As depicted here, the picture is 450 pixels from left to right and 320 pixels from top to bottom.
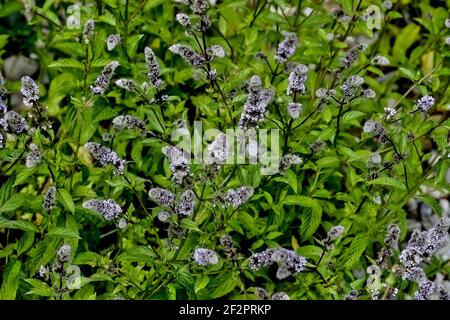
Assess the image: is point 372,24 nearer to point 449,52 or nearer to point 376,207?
point 449,52

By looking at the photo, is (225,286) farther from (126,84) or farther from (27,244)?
(126,84)

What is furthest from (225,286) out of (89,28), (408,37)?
(408,37)

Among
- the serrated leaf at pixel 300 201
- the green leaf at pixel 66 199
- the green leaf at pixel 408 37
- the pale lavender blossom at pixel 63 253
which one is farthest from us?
the green leaf at pixel 408 37

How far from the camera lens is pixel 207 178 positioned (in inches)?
112

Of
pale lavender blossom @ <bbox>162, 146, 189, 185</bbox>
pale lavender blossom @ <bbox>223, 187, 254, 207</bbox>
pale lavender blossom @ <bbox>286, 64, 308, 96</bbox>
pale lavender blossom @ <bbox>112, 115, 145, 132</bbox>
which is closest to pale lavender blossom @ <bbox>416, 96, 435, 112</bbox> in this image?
pale lavender blossom @ <bbox>286, 64, 308, 96</bbox>

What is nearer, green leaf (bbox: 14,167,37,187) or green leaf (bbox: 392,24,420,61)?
green leaf (bbox: 14,167,37,187)

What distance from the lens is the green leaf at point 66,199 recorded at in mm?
2988

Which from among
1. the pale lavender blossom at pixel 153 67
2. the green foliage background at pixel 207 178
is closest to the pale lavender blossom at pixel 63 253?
the green foliage background at pixel 207 178

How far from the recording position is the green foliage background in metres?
3.05

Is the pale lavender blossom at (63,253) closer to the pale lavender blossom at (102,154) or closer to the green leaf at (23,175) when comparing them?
the pale lavender blossom at (102,154)

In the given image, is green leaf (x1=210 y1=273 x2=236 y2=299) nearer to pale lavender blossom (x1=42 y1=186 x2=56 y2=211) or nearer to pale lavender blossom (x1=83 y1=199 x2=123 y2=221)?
pale lavender blossom (x1=83 y1=199 x2=123 y2=221)

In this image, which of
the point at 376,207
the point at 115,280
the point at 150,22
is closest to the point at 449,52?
the point at 376,207
